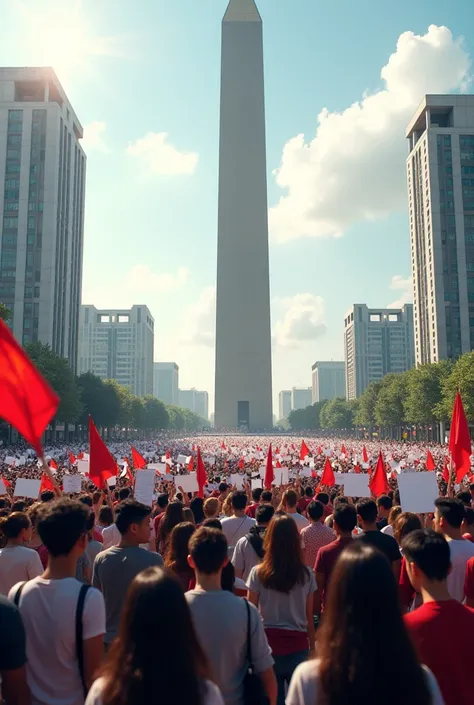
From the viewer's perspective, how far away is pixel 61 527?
3.39 m

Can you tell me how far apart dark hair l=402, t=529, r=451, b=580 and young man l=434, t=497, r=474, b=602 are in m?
1.78

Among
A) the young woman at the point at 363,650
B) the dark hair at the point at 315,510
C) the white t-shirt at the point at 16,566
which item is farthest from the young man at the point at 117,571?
the dark hair at the point at 315,510

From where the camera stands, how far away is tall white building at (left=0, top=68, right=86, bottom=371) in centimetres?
8212

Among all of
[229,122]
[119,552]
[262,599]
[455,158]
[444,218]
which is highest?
[229,122]

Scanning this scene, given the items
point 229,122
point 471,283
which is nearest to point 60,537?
point 471,283

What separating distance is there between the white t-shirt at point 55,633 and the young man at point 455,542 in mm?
2789

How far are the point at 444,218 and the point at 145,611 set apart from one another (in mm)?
97540

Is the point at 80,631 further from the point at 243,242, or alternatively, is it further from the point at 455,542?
the point at 243,242

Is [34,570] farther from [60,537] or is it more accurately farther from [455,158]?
[455,158]

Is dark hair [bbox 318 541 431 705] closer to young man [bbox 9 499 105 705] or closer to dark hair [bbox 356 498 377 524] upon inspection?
young man [bbox 9 499 105 705]

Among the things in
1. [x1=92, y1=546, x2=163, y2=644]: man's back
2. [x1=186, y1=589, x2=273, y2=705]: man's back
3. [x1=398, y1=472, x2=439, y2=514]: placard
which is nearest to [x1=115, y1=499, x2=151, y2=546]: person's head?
[x1=92, y1=546, x2=163, y2=644]: man's back

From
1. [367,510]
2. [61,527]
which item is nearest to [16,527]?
[61,527]

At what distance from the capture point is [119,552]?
439cm

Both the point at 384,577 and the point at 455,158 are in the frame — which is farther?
the point at 455,158
